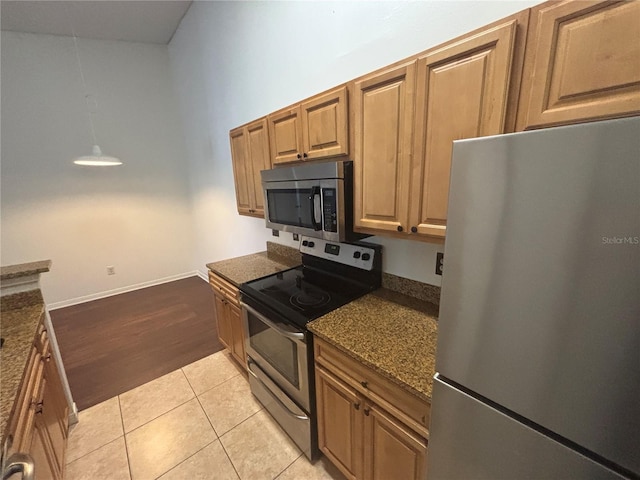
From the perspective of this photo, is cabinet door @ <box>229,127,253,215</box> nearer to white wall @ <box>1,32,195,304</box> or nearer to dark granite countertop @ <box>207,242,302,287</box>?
dark granite countertop @ <box>207,242,302,287</box>

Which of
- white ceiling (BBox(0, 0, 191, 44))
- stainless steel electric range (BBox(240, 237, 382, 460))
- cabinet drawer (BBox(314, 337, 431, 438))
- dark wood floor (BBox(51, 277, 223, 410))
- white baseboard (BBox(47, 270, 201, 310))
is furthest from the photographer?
white baseboard (BBox(47, 270, 201, 310))

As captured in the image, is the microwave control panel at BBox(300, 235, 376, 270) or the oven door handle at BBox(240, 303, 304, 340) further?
the microwave control panel at BBox(300, 235, 376, 270)

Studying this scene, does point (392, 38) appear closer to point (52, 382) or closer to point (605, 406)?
point (605, 406)

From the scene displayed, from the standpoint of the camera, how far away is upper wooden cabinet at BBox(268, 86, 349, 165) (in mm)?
1382

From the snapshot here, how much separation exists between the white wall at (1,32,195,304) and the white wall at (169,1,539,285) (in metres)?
0.41

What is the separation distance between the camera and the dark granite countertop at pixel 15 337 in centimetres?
94

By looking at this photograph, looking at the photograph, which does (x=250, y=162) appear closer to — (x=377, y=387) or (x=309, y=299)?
(x=309, y=299)

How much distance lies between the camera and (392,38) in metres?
1.40

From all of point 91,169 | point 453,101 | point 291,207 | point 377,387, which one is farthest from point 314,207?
point 91,169

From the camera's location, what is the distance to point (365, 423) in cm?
118

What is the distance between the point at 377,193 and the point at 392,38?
2.80 ft

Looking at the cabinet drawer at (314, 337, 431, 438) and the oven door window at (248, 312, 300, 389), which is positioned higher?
the cabinet drawer at (314, 337, 431, 438)

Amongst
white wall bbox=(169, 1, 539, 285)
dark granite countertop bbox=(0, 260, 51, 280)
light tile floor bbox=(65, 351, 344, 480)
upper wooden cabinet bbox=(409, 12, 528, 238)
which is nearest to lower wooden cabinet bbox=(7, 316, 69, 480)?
light tile floor bbox=(65, 351, 344, 480)

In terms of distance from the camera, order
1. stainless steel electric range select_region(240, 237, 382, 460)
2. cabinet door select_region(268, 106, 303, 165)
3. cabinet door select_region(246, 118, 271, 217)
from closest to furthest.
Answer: stainless steel electric range select_region(240, 237, 382, 460)
cabinet door select_region(268, 106, 303, 165)
cabinet door select_region(246, 118, 271, 217)
